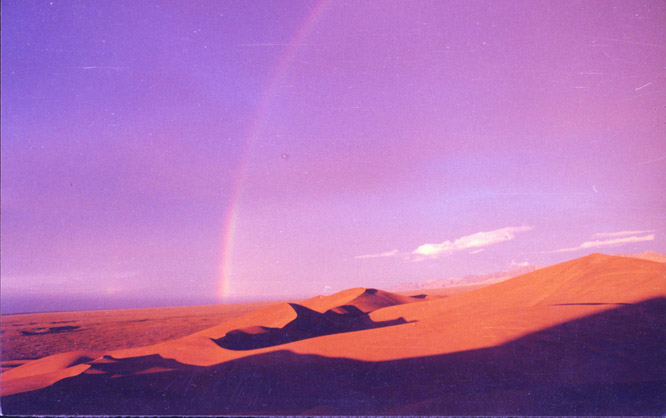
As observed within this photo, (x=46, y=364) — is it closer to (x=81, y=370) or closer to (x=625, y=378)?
(x=81, y=370)

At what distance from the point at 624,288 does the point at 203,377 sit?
20.8 ft

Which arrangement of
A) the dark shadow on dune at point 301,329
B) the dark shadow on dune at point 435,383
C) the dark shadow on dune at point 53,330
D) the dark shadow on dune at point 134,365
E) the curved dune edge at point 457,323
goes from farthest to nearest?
the dark shadow on dune at point 53,330, the dark shadow on dune at point 301,329, the dark shadow on dune at point 134,365, the curved dune edge at point 457,323, the dark shadow on dune at point 435,383

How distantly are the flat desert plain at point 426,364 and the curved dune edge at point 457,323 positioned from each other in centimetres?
2

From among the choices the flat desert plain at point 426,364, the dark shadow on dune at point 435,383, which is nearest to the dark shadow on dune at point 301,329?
the flat desert plain at point 426,364

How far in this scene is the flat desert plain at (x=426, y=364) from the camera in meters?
4.22

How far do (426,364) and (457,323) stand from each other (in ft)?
4.12

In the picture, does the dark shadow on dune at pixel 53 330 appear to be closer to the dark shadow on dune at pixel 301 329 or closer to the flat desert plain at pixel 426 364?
the flat desert plain at pixel 426 364

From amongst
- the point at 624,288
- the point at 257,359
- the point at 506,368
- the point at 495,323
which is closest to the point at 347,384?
the point at 257,359

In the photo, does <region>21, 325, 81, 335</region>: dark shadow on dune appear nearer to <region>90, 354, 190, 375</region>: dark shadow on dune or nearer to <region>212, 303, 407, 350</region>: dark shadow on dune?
<region>90, 354, 190, 375</region>: dark shadow on dune

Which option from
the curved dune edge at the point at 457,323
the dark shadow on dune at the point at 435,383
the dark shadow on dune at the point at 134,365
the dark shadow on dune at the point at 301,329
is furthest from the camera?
the dark shadow on dune at the point at 301,329

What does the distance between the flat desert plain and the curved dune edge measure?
0.08 ft

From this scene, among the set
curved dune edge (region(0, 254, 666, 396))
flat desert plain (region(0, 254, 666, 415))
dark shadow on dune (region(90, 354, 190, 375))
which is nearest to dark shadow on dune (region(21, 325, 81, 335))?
flat desert plain (region(0, 254, 666, 415))

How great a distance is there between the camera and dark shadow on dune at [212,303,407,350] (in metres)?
6.46

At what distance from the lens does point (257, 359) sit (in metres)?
5.47
